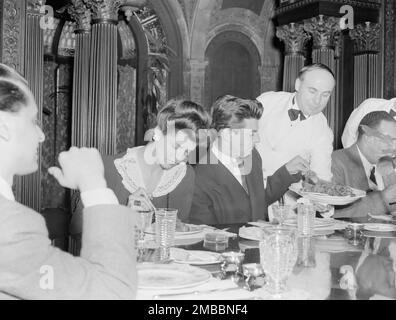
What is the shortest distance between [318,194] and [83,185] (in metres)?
1.82

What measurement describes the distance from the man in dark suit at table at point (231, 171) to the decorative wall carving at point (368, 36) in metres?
6.18

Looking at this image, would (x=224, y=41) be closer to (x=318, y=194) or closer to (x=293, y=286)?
(x=318, y=194)

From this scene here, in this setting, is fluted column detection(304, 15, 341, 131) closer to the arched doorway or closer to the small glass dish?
the arched doorway

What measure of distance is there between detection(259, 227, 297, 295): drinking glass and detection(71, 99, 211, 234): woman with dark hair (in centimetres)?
131

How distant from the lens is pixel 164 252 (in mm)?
1975

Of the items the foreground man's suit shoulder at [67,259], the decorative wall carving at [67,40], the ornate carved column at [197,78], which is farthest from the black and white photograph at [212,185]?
the decorative wall carving at [67,40]

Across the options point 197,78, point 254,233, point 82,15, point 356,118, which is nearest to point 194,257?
point 254,233

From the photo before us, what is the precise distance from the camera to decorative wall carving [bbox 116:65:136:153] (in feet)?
39.3

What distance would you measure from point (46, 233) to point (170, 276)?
1.82 feet

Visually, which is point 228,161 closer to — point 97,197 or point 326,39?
point 97,197

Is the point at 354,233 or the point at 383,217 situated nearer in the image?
the point at 354,233

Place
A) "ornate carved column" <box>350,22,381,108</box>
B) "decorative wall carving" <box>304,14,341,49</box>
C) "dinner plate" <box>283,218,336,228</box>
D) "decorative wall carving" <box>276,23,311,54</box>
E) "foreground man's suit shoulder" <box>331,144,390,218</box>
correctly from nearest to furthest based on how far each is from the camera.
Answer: "dinner plate" <box>283,218,336,228</box>
"foreground man's suit shoulder" <box>331,144,390,218</box>
"decorative wall carving" <box>304,14,341,49</box>
"ornate carved column" <box>350,22,381,108</box>
"decorative wall carving" <box>276,23,311,54</box>

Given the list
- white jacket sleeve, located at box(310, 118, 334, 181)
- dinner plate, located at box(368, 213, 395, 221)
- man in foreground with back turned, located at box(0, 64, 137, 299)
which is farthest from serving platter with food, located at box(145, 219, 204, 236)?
white jacket sleeve, located at box(310, 118, 334, 181)

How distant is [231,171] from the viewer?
328 centimetres
